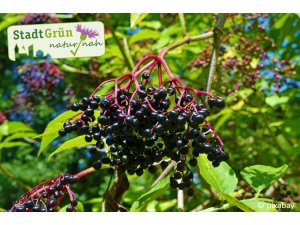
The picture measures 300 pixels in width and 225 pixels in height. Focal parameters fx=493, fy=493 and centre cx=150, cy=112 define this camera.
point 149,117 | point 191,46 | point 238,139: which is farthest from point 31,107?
point 149,117

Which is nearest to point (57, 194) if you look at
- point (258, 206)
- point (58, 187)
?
point (58, 187)

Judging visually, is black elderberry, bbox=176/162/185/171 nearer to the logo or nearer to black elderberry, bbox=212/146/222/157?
black elderberry, bbox=212/146/222/157

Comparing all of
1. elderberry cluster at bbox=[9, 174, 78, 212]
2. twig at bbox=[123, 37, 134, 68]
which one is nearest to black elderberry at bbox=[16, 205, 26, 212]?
elderberry cluster at bbox=[9, 174, 78, 212]

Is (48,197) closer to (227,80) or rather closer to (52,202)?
(52,202)

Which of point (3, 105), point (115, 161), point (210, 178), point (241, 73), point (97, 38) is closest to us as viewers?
point (115, 161)

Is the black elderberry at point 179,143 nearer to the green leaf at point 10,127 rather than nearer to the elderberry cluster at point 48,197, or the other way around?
the elderberry cluster at point 48,197
